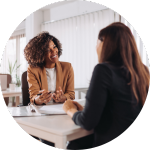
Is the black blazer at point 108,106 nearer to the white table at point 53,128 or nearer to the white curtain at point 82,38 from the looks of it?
the white table at point 53,128

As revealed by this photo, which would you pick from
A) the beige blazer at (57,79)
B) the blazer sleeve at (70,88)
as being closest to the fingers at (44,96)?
the beige blazer at (57,79)

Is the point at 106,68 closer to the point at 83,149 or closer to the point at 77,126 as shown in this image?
the point at 77,126

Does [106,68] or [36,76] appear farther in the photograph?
[36,76]

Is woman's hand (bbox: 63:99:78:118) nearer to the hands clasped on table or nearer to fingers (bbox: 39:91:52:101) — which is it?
the hands clasped on table

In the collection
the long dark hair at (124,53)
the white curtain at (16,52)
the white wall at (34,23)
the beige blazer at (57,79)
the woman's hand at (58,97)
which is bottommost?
the woman's hand at (58,97)

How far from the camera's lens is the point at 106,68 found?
0.62 metres

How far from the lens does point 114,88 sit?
63 centimetres

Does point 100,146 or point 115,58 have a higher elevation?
point 115,58

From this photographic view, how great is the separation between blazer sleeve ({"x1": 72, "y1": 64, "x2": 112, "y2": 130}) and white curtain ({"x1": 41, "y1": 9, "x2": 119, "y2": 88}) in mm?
2077

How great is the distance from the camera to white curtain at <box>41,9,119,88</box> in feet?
9.02

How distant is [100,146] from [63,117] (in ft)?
0.79

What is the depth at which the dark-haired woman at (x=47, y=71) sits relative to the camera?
130 centimetres

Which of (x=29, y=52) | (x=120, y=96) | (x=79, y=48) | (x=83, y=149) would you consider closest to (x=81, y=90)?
(x=79, y=48)

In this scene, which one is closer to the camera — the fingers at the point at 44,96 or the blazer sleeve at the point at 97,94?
Answer: the blazer sleeve at the point at 97,94
